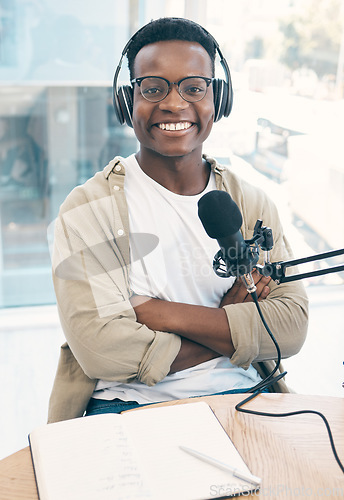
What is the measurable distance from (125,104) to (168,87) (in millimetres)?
141

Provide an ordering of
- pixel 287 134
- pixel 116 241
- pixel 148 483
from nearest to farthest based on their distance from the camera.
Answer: pixel 148 483, pixel 116 241, pixel 287 134

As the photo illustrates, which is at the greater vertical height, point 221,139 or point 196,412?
point 221,139

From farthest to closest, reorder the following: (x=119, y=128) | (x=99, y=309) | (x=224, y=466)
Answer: (x=119, y=128), (x=99, y=309), (x=224, y=466)

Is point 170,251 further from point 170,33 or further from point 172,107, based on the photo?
Result: point 170,33

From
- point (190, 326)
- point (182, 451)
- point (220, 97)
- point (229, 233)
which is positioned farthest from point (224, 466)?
point (220, 97)

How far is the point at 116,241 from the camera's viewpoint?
4.16 feet

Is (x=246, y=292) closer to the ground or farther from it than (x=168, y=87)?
closer to the ground

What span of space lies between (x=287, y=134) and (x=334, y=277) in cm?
91

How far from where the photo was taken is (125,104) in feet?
4.44

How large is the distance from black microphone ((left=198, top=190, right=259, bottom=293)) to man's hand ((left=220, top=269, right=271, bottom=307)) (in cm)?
46

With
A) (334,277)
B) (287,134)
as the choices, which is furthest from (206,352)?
(334,277)

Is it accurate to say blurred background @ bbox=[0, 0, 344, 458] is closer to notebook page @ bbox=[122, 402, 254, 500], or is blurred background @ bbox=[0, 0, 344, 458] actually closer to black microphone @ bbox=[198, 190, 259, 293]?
notebook page @ bbox=[122, 402, 254, 500]

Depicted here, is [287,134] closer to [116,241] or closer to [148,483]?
[116,241]

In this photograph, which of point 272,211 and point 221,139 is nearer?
point 272,211
